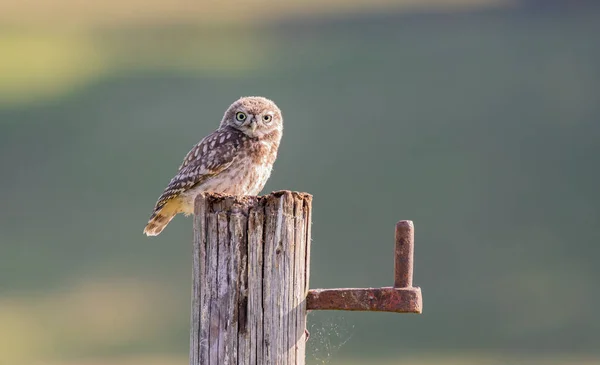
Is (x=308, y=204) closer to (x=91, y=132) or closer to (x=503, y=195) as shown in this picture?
(x=503, y=195)

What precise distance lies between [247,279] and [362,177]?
37.7 metres

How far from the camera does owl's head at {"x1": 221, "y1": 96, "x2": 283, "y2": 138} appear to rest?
8320 mm

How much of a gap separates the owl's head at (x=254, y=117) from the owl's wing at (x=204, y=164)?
0.14 meters

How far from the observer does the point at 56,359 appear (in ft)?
98.3

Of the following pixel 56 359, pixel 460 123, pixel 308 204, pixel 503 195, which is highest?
pixel 460 123

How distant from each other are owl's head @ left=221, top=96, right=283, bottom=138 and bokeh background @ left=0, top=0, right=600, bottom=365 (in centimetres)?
857

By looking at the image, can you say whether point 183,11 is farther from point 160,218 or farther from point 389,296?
point 389,296

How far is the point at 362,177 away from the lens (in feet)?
138

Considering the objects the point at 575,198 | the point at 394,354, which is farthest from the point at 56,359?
the point at 575,198

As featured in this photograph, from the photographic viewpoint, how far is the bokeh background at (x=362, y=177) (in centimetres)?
3394

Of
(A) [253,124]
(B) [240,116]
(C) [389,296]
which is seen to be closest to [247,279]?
(C) [389,296]

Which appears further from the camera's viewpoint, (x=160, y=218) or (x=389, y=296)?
(x=160, y=218)

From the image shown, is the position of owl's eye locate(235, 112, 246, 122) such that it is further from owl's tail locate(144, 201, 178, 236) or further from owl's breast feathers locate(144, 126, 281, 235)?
owl's tail locate(144, 201, 178, 236)

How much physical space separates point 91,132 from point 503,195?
57.9 ft
